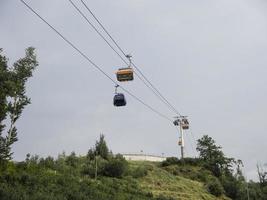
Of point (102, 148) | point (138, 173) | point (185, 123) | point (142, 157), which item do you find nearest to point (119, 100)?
point (138, 173)

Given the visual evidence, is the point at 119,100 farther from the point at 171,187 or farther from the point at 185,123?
the point at 185,123

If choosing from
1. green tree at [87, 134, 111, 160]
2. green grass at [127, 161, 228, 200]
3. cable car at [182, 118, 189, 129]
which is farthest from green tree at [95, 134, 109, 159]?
cable car at [182, 118, 189, 129]

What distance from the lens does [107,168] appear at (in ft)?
131

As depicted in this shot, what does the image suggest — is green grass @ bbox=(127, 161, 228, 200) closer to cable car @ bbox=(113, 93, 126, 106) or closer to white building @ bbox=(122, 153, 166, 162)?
cable car @ bbox=(113, 93, 126, 106)

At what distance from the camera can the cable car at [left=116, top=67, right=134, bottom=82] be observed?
735 inches

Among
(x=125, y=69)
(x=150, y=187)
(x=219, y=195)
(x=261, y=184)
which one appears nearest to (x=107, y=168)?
(x=150, y=187)

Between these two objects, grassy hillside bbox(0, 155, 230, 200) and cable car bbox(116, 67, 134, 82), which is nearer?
cable car bbox(116, 67, 134, 82)

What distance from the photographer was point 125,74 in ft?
61.4

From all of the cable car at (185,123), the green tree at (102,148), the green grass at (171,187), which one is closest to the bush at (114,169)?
the green grass at (171,187)

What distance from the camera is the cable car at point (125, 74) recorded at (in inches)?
735

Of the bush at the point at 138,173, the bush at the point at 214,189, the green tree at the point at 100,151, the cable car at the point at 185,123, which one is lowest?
the bush at the point at 214,189

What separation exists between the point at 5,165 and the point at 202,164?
36704mm

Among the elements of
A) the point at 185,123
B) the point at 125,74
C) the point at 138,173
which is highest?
the point at 185,123

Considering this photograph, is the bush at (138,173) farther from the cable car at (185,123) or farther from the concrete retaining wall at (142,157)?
the concrete retaining wall at (142,157)
